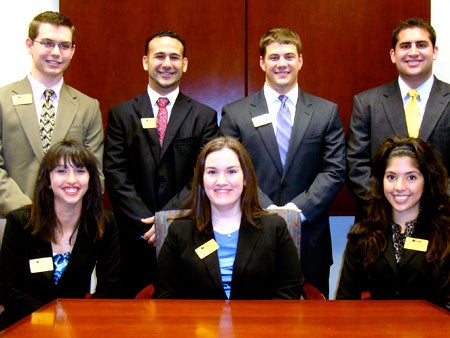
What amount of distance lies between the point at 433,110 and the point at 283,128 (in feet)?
2.73

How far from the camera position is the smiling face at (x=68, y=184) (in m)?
2.48

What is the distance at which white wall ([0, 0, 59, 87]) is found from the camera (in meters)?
3.91

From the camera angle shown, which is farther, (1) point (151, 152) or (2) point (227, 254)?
(1) point (151, 152)

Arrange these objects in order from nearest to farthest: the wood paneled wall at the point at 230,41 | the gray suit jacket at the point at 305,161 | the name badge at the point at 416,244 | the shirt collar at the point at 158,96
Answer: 1. the name badge at the point at 416,244
2. the gray suit jacket at the point at 305,161
3. the shirt collar at the point at 158,96
4. the wood paneled wall at the point at 230,41

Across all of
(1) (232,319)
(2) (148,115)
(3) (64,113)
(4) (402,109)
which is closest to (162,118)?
(2) (148,115)

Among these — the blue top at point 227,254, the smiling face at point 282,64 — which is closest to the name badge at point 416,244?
the blue top at point 227,254

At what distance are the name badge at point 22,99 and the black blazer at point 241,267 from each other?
1.21 m

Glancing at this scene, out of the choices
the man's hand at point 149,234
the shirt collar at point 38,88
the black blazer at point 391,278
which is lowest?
the black blazer at point 391,278

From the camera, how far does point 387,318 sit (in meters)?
1.70

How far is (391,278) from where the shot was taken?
2.35 meters

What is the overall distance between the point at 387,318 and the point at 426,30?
2.01 m

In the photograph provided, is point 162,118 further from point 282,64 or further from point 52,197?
point 52,197

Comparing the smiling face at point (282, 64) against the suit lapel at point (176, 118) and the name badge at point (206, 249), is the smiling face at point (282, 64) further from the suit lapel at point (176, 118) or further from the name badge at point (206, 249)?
the name badge at point (206, 249)

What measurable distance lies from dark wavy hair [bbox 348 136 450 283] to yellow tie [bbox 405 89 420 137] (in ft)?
1.70
